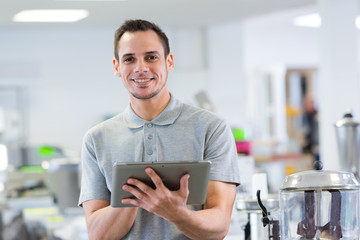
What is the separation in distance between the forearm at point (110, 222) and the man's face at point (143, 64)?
1.17 feet

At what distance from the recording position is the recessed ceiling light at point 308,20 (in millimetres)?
11005

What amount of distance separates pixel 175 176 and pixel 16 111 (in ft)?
25.9

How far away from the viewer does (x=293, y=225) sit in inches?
91.0

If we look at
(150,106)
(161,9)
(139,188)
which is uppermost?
(161,9)

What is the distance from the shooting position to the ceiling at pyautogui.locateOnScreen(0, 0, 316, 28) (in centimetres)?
737

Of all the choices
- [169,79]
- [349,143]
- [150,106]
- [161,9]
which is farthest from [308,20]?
[150,106]

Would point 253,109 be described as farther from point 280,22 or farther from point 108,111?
point 108,111

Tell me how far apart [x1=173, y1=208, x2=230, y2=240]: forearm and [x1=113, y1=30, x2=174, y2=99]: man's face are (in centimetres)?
40

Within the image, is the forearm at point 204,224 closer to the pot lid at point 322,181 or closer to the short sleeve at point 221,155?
the short sleeve at point 221,155

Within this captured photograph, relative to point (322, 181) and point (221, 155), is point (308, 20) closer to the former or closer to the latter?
point (322, 181)

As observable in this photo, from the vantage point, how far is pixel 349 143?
3.99 meters

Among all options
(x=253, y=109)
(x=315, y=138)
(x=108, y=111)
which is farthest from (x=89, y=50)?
(x=315, y=138)

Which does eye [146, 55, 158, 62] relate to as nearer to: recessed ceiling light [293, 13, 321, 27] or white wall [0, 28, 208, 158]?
white wall [0, 28, 208, 158]

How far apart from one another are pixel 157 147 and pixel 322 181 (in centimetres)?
56
